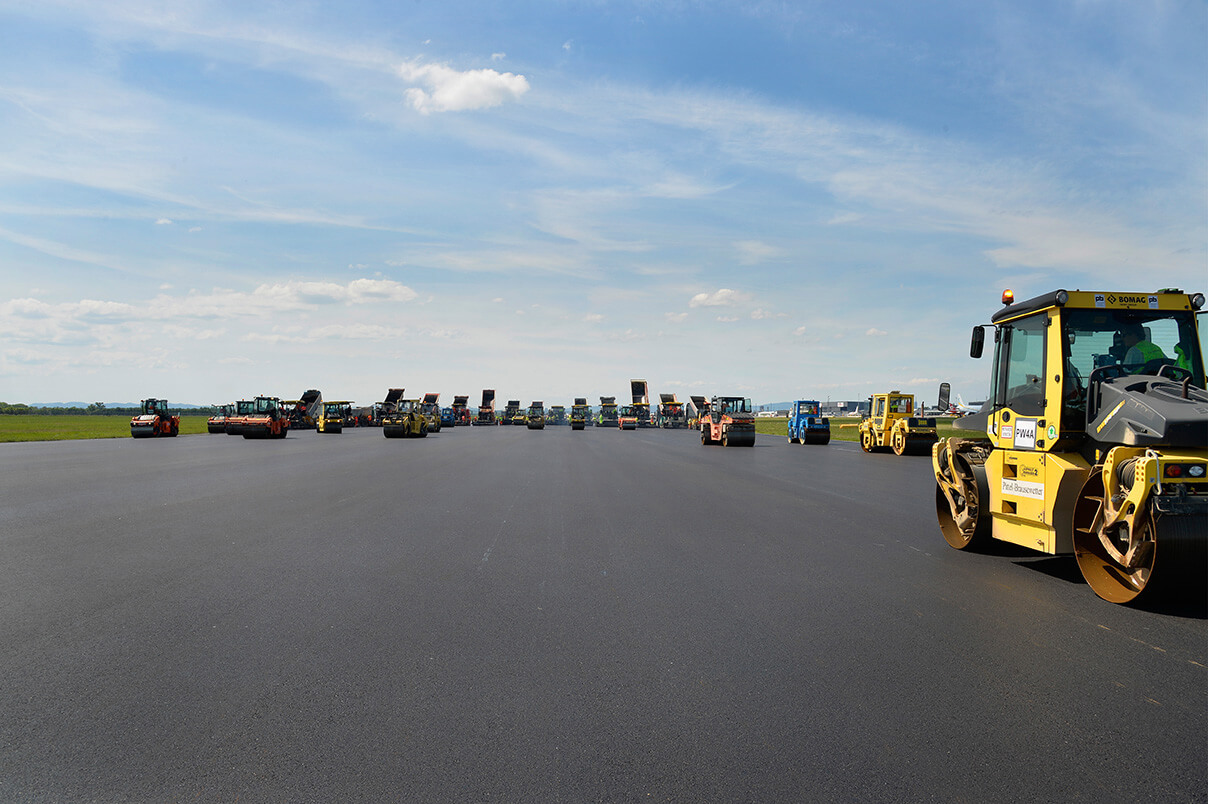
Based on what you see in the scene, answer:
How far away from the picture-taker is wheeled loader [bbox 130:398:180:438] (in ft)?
126

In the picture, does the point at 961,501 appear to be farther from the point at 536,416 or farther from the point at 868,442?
the point at 536,416

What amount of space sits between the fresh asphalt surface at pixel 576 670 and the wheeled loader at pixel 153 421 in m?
33.9

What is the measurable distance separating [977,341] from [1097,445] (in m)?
1.87

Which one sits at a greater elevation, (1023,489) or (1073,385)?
(1073,385)

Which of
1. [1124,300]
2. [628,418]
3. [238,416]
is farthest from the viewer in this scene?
[628,418]

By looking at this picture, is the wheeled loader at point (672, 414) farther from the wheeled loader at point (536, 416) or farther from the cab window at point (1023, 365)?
the cab window at point (1023, 365)

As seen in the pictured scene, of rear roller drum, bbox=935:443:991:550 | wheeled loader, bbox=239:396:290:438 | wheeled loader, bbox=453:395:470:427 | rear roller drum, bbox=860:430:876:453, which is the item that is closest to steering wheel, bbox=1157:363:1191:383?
rear roller drum, bbox=935:443:991:550

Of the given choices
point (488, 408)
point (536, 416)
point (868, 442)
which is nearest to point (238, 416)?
point (536, 416)

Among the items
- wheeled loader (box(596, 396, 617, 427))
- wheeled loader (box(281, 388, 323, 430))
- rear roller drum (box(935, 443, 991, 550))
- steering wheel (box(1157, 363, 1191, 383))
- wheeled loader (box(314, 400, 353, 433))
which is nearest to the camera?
steering wheel (box(1157, 363, 1191, 383))

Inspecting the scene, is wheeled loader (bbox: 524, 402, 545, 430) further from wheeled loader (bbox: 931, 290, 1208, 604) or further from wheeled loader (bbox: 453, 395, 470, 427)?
wheeled loader (bbox: 931, 290, 1208, 604)

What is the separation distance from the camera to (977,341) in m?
8.06

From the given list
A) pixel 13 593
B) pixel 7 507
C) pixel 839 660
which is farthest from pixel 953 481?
pixel 7 507

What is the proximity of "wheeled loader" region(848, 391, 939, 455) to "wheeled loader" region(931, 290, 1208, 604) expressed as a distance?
2026cm

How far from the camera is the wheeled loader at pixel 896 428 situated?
1082 inches
